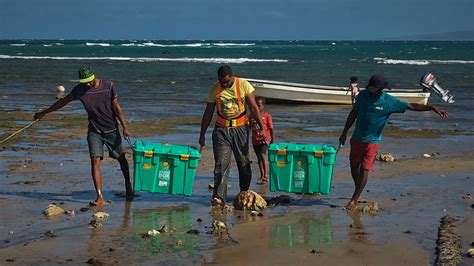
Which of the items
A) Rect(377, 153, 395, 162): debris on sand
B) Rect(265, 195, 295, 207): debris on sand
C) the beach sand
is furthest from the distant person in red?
Rect(377, 153, 395, 162): debris on sand

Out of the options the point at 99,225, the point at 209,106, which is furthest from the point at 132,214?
the point at 209,106

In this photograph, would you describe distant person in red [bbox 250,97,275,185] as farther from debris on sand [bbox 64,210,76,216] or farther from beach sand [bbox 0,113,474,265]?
debris on sand [bbox 64,210,76,216]

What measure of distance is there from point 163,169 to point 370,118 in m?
2.35

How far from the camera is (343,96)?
24453 mm

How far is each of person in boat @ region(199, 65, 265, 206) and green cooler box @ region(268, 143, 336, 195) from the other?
0.38m

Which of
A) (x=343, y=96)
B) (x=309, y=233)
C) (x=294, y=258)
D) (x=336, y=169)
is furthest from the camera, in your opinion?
(x=343, y=96)

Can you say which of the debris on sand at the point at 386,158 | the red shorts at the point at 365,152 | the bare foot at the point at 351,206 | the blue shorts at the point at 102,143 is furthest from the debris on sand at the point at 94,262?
the debris on sand at the point at 386,158

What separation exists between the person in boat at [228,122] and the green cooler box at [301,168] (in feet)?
1.24

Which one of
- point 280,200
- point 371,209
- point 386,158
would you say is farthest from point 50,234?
point 386,158

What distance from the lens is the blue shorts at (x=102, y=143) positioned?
9180 mm

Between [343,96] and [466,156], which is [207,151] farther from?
[343,96]

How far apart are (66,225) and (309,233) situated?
240cm

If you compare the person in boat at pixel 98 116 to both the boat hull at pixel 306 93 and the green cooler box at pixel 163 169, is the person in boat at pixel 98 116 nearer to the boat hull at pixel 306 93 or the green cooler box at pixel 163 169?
the green cooler box at pixel 163 169

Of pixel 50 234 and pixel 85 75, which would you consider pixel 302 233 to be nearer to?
pixel 50 234
